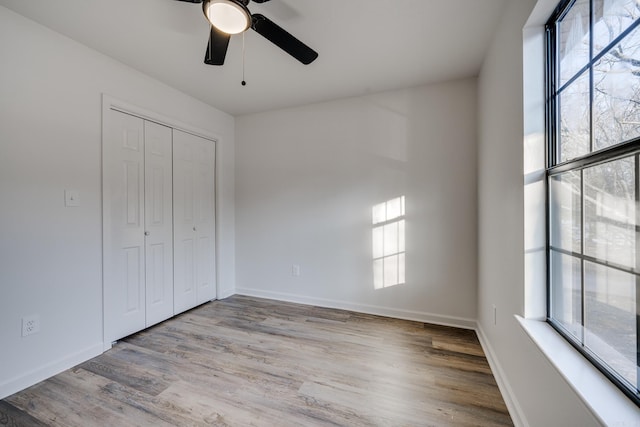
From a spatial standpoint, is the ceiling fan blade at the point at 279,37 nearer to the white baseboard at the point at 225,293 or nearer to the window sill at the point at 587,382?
the window sill at the point at 587,382

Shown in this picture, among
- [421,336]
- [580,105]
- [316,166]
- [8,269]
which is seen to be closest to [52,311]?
[8,269]

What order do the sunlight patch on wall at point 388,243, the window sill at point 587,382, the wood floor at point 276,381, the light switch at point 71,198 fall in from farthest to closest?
1. the sunlight patch on wall at point 388,243
2. the light switch at point 71,198
3. the wood floor at point 276,381
4. the window sill at point 587,382

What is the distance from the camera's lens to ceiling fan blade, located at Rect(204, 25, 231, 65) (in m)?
1.46

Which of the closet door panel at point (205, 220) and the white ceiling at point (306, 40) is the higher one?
the white ceiling at point (306, 40)

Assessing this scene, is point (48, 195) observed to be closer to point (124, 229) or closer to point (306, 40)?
Answer: point (124, 229)

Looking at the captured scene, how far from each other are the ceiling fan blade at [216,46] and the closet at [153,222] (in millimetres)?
1204

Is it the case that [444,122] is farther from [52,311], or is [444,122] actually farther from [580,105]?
[52,311]

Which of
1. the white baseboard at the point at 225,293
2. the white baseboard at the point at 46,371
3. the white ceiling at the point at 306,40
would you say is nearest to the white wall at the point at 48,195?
the white baseboard at the point at 46,371

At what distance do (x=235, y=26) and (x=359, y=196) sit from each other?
76.0 inches

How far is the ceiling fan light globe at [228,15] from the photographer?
1215 millimetres

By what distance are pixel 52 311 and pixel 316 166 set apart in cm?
256

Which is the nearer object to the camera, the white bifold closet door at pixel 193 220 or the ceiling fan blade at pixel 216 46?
the ceiling fan blade at pixel 216 46

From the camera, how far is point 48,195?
1804 millimetres

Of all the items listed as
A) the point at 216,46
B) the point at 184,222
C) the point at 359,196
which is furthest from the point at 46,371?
the point at 359,196
